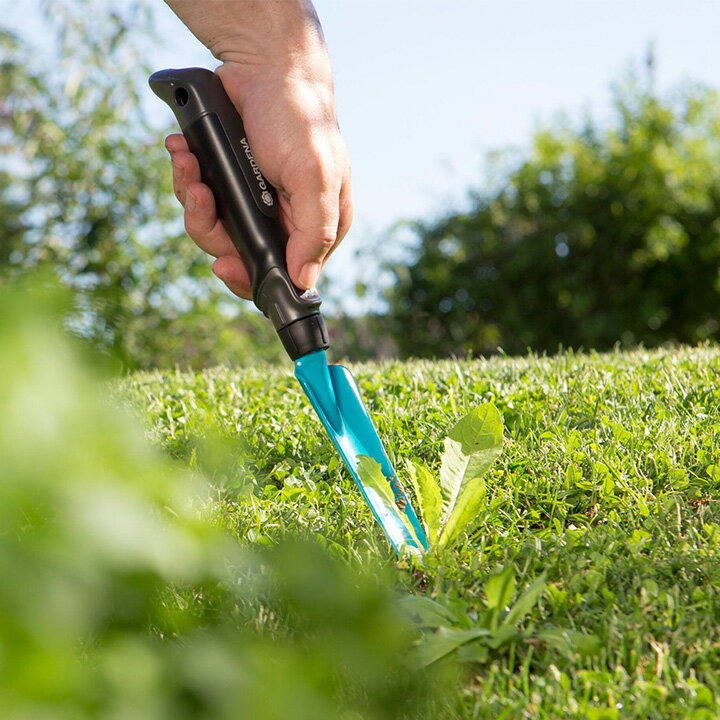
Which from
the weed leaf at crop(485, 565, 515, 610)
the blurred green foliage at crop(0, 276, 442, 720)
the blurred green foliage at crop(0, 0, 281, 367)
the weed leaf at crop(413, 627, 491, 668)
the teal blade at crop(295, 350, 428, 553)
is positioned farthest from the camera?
the blurred green foliage at crop(0, 0, 281, 367)

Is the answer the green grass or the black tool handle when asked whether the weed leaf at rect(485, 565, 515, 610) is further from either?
the black tool handle

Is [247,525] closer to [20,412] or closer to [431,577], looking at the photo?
[431,577]

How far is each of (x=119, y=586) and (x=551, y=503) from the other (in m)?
1.84

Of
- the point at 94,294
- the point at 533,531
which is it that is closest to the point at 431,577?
the point at 533,531

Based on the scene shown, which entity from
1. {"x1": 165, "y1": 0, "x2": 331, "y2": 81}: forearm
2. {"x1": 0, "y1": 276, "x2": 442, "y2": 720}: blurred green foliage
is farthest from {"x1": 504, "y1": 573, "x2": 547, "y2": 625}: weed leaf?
{"x1": 165, "y1": 0, "x2": 331, "y2": 81}: forearm

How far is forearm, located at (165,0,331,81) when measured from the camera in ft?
6.97

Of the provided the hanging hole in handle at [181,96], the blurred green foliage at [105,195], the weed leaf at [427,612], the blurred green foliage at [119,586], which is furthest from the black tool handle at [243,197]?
the blurred green foliage at [105,195]

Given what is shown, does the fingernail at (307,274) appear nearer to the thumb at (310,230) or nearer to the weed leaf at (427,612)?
the thumb at (310,230)

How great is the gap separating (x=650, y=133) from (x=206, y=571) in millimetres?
11423

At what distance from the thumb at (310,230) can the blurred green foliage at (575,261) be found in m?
7.48

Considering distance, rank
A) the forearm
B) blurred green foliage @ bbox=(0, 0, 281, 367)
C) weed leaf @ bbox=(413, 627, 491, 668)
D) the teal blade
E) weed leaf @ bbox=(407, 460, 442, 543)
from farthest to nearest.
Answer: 1. blurred green foliage @ bbox=(0, 0, 281, 367)
2. the forearm
3. the teal blade
4. weed leaf @ bbox=(407, 460, 442, 543)
5. weed leaf @ bbox=(413, 627, 491, 668)

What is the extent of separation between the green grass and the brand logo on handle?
0.70 m

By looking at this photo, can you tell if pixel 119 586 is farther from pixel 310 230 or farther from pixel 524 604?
pixel 310 230

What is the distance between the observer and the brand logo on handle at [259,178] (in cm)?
216
